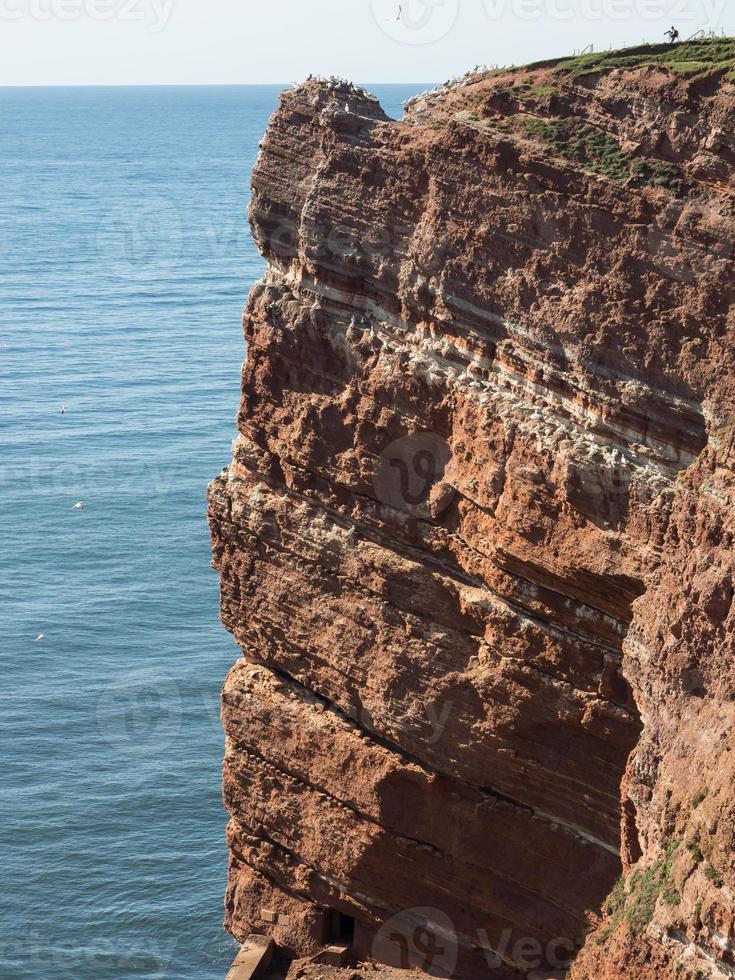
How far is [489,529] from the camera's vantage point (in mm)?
22797

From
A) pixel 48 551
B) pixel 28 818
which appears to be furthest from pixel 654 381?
pixel 48 551

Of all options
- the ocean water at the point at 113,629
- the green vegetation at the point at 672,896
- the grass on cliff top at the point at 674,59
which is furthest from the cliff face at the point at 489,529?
the ocean water at the point at 113,629

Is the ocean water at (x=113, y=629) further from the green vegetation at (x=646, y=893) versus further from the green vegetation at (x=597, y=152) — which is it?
the green vegetation at (x=597, y=152)

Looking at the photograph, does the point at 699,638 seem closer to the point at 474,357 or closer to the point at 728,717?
the point at 728,717

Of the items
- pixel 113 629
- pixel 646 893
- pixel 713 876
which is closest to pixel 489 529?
pixel 646 893

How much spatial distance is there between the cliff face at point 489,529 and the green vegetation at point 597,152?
0.15ft

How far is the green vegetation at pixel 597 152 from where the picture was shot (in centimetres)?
2123

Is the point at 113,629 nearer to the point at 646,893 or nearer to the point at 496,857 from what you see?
the point at 496,857

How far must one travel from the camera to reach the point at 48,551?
6272 cm

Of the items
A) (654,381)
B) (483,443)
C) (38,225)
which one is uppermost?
(654,381)

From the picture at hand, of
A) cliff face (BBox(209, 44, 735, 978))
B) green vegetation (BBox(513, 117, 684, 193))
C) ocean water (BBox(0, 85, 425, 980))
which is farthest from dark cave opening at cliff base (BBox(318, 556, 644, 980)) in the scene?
ocean water (BBox(0, 85, 425, 980))

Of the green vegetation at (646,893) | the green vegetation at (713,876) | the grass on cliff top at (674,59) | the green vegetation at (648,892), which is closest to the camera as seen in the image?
the green vegetation at (713,876)

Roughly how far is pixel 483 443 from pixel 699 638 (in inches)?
202

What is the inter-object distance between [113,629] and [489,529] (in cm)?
3438
